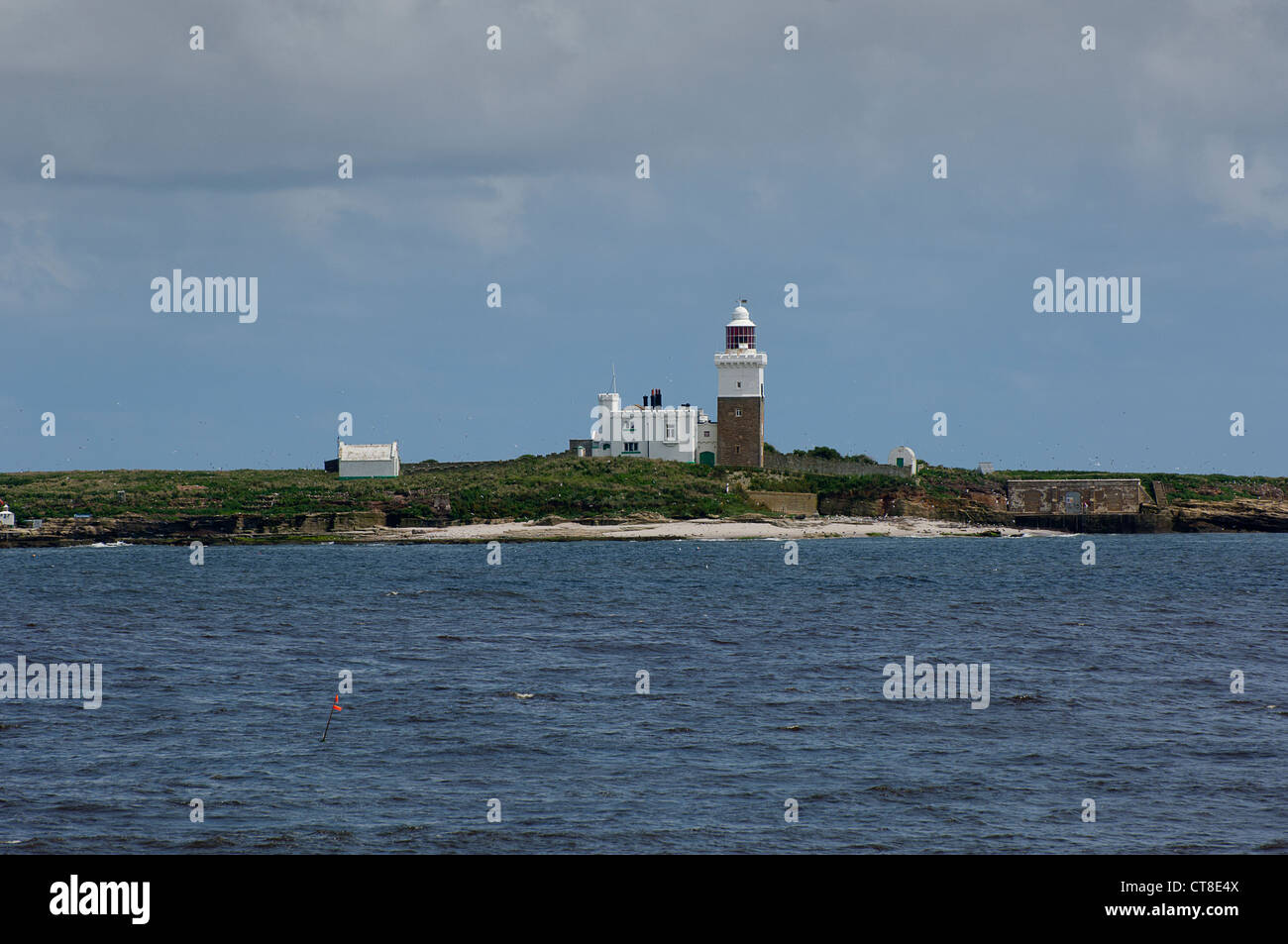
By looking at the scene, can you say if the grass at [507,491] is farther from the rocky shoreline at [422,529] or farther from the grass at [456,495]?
the rocky shoreline at [422,529]

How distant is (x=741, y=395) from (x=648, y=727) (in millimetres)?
91625

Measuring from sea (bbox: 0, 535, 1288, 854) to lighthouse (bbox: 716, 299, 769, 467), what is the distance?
55.4 metres

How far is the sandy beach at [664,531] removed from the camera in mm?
110812

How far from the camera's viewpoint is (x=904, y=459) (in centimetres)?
13200

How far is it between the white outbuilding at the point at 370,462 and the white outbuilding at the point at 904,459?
51648mm

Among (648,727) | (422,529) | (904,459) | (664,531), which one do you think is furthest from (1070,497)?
(648,727)

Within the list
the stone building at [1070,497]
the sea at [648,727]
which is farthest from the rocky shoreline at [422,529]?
the sea at [648,727]

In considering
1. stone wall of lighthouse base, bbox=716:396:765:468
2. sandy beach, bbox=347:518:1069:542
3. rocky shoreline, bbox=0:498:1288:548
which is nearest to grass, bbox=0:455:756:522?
rocky shoreline, bbox=0:498:1288:548

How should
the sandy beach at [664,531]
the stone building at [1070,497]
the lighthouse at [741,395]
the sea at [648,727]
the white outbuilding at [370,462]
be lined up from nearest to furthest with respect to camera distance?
1. the sea at [648,727]
2. the sandy beach at [664,531]
3. the lighthouse at [741,395]
4. the white outbuilding at [370,462]
5. the stone building at [1070,497]

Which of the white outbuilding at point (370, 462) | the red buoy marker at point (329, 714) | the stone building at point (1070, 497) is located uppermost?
the white outbuilding at point (370, 462)

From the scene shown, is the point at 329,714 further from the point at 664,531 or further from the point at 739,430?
the point at 739,430

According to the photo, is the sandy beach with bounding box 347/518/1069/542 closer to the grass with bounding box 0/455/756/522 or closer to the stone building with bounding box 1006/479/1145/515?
the grass with bounding box 0/455/756/522

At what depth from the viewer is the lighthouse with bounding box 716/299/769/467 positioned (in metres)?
117

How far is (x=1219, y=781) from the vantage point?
77.7 feet
